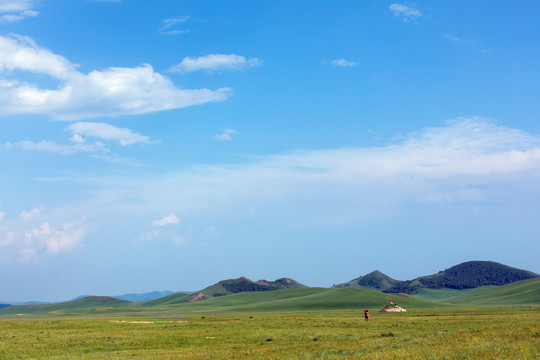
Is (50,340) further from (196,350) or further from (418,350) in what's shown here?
(418,350)

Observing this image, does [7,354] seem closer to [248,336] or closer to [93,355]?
[93,355]

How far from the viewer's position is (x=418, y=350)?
29.5m

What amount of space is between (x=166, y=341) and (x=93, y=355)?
11235 mm

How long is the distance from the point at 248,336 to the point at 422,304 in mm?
133930

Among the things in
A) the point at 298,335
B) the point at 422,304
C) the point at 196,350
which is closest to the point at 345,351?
the point at 196,350

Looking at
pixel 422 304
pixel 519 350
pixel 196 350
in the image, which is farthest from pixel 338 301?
pixel 519 350

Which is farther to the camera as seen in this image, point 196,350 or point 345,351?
point 196,350

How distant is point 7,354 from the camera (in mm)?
43188

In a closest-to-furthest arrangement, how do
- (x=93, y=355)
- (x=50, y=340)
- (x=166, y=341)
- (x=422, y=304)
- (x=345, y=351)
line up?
(x=345, y=351)
(x=93, y=355)
(x=166, y=341)
(x=50, y=340)
(x=422, y=304)

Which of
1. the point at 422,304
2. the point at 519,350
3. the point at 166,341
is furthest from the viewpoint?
the point at 422,304

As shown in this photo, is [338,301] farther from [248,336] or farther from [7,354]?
[7,354]

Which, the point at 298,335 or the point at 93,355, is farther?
the point at 298,335

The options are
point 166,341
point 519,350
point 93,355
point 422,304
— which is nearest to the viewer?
point 519,350

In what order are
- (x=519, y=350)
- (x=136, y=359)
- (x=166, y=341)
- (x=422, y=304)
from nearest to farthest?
(x=519, y=350) → (x=136, y=359) → (x=166, y=341) → (x=422, y=304)
